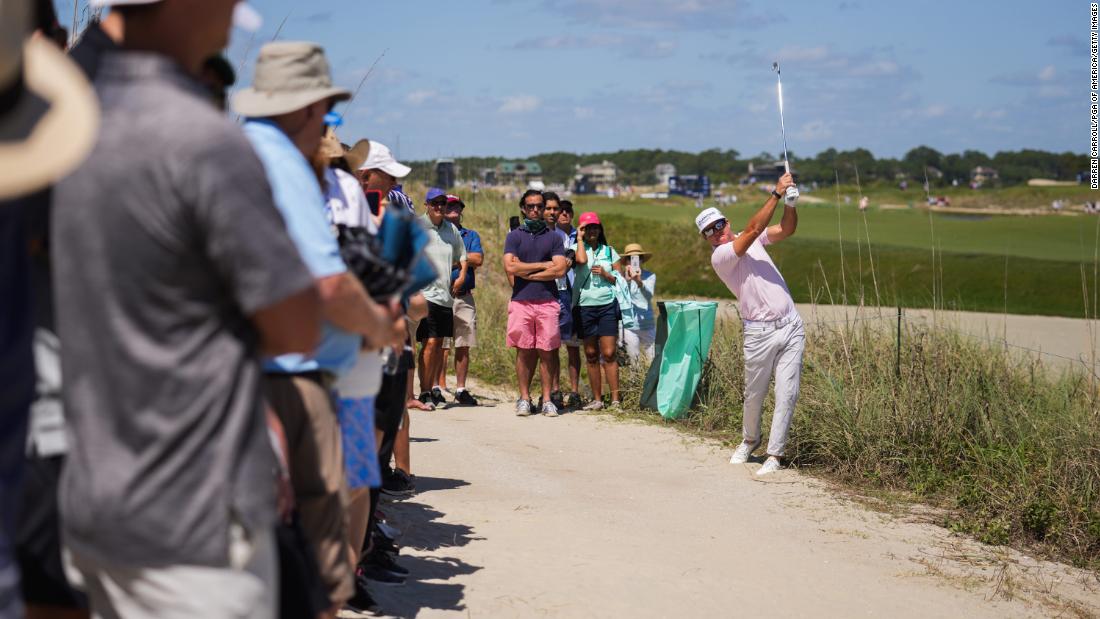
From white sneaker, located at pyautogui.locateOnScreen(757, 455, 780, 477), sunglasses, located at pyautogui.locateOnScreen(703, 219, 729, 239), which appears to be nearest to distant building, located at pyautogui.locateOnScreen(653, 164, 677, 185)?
sunglasses, located at pyautogui.locateOnScreen(703, 219, 729, 239)

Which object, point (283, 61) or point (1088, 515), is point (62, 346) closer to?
point (283, 61)

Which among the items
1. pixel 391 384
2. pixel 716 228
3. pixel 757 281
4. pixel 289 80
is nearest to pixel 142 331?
pixel 289 80

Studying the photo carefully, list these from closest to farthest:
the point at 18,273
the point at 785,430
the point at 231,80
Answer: the point at 18,273 < the point at 231,80 < the point at 785,430

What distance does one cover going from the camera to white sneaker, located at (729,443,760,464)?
9.48 meters

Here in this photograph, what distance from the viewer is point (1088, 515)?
7.42m

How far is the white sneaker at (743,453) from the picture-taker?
948 centimetres

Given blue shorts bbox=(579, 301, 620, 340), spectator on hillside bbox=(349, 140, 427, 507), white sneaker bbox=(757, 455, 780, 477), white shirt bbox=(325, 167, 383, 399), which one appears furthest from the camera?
blue shorts bbox=(579, 301, 620, 340)

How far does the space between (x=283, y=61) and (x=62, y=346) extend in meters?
1.54

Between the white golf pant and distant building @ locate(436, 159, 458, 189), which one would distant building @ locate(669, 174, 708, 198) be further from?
the white golf pant

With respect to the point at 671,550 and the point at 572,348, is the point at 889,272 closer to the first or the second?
the point at 572,348

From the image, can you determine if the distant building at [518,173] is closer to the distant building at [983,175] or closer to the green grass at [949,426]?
the green grass at [949,426]

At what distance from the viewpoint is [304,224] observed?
333 cm

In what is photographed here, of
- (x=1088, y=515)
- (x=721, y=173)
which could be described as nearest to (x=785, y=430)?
(x=1088, y=515)

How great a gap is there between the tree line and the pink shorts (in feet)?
9.26
